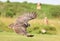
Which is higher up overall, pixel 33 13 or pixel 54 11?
pixel 33 13

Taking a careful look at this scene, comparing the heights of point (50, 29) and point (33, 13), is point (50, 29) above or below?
below

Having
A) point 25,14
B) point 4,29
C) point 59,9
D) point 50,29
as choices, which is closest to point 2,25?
point 4,29

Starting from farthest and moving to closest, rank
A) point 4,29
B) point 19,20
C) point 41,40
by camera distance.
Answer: point 4,29 < point 41,40 < point 19,20

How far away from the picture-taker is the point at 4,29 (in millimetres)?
21719

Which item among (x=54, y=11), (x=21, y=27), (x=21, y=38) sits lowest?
(x=54, y=11)

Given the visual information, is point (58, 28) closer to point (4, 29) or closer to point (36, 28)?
point (36, 28)

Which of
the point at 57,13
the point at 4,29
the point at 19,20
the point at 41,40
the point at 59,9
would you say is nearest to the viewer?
the point at 19,20

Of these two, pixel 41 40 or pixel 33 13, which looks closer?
Result: pixel 33 13

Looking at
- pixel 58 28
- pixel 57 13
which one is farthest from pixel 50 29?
pixel 57 13

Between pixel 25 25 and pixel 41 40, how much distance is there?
230cm

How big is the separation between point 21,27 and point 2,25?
9.44 meters

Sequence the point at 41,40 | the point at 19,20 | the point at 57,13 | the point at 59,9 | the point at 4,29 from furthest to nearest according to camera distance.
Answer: the point at 59,9 → the point at 57,13 → the point at 4,29 → the point at 41,40 → the point at 19,20

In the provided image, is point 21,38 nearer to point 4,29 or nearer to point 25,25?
point 25,25

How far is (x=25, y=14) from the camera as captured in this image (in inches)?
549
